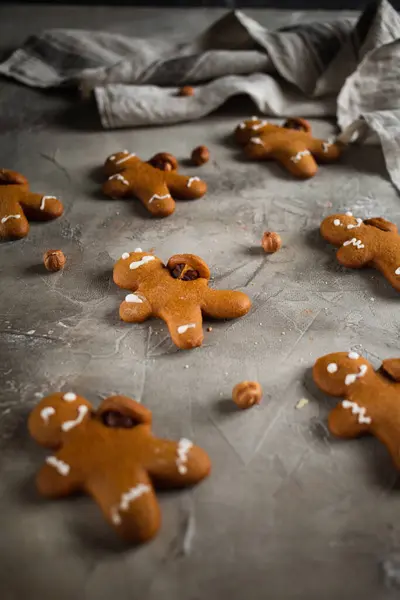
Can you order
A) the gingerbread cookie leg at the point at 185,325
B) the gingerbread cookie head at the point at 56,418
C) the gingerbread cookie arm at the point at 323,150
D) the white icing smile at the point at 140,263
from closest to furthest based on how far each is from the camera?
the gingerbread cookie head at the point at 56,418 < the gingerbread cookie leg at the point at 185,325 < the white icing smile at the point at 140,263 < the gingerbread cookie arm at the point at 323,150

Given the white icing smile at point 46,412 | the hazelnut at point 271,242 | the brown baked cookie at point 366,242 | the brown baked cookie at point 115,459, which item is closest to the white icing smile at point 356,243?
the brown baked cookie at point 366,242

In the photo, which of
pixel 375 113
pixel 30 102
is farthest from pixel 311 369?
pixel 30 102

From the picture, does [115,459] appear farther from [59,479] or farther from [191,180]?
[191,180]

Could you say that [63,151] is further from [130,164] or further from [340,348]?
[340,348]

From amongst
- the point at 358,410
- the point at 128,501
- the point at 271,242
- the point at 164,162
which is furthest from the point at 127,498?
the point at 164,162

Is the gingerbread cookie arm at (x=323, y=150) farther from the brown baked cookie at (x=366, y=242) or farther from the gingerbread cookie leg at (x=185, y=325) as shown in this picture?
the gingerbread cookie leg at (x=185, y=325)

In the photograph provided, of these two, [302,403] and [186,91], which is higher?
[186,91]

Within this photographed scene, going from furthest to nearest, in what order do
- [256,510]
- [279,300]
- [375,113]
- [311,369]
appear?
1. [375,113]
2. [279,300]
3. [311,369]
4. [256,510]
